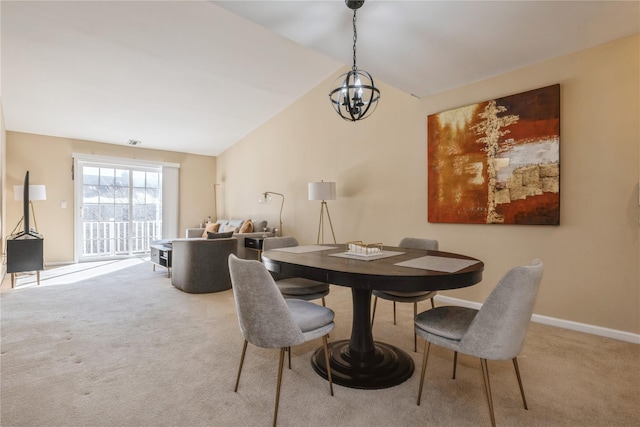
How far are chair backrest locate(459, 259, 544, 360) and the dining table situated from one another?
0.60 ft

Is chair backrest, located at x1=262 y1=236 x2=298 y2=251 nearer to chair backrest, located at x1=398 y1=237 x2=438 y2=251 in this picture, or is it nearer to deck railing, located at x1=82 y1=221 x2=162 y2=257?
chair backrest, located at x1=398 y1=237 x2=438 y2=251

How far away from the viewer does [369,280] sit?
152cm

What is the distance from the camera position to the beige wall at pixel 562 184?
2.58 m

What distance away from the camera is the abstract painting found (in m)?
2.90

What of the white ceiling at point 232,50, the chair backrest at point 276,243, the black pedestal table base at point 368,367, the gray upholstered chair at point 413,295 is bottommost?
the black pedestal table base at point 368,367

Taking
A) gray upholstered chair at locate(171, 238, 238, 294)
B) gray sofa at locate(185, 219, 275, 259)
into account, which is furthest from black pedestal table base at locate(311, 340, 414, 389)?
gray sofa at locate(185, 219, 275, 259)

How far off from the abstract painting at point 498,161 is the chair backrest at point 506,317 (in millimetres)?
1855

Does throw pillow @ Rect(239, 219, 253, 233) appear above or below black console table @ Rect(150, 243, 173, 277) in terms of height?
above

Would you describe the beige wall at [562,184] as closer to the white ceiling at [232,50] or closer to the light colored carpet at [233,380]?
the white ceiling at [232,50]

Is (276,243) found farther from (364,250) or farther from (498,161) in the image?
(498,161)

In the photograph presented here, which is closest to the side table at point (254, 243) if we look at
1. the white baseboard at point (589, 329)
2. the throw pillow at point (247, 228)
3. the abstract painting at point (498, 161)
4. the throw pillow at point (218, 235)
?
the throw pillow at point (247, 228)

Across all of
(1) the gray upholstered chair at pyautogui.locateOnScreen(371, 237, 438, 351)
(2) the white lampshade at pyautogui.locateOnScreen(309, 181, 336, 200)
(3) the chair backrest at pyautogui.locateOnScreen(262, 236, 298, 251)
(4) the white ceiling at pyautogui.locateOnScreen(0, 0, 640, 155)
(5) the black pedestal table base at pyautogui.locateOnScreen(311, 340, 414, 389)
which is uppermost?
(4) the white ceiling at pyautogui.locateOnScreen(0, 0, 640, 155)

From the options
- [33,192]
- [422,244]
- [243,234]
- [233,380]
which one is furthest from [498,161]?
[33,192]

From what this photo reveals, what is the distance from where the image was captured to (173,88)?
474 cm
